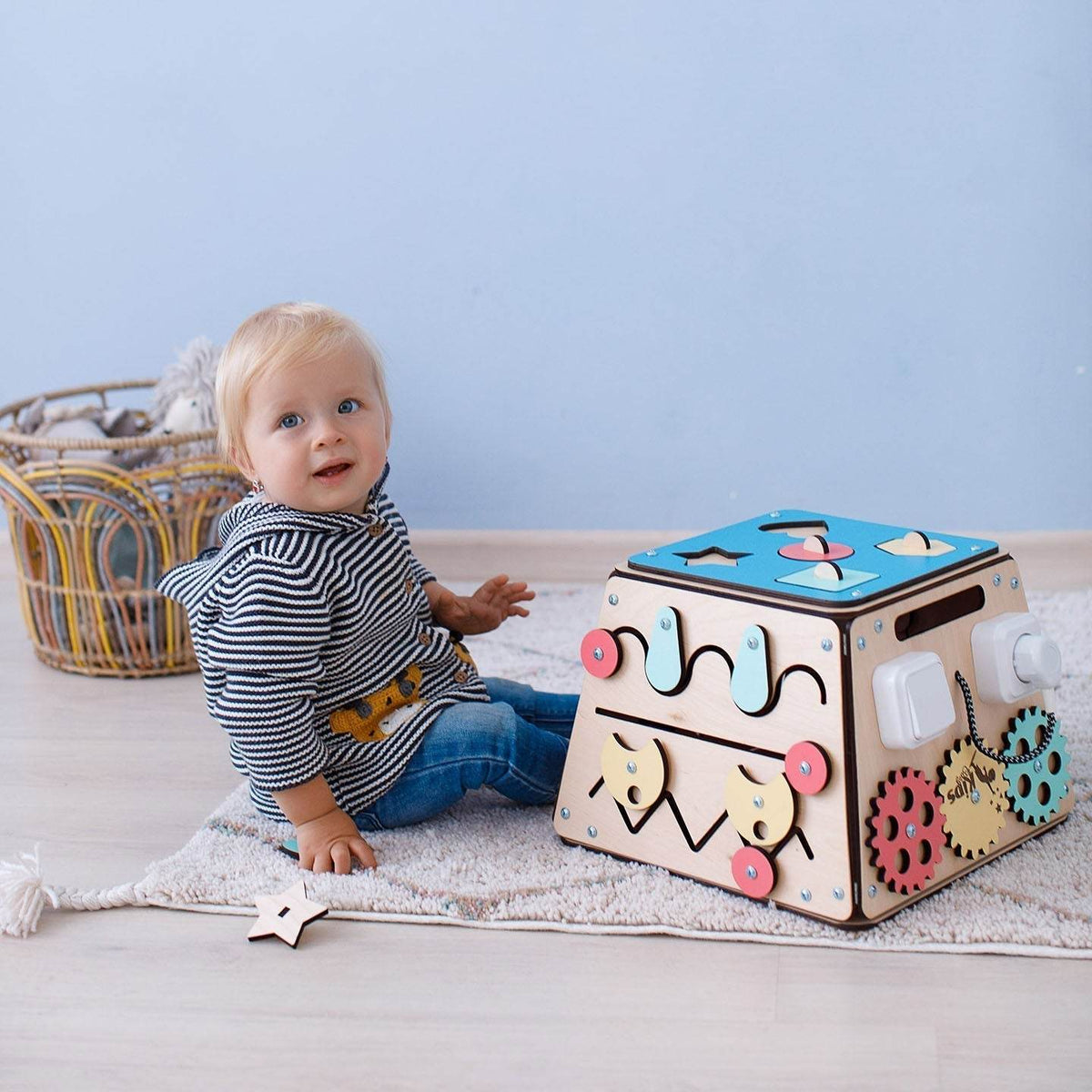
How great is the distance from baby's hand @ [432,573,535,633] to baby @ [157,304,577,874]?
0.16 feet

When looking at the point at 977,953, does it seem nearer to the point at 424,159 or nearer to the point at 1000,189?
the point at 1000,189

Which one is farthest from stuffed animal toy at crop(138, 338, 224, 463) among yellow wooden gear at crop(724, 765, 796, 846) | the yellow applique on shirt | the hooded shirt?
yellow wooden gear at crop(724, 765, 796, 846)

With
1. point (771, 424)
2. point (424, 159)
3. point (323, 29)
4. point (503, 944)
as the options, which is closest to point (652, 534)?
point (771, 424)

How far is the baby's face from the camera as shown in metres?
1.15

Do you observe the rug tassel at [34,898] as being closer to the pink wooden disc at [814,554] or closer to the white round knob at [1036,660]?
the pink wooden disc at [814,554]

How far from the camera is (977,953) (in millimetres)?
1020

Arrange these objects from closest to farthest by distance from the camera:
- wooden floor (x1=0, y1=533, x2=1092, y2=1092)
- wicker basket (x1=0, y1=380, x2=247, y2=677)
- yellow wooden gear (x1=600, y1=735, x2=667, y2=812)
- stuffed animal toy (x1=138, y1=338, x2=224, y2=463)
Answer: wooden floor (x1=0, y1=533, x2=1092, y2=1092)
yellow wooden gear (x1=600, y1=735, x2=667, y2=812)
wicker basket (x1=0, y1=380, x2=247, y2=677)
stuffed animal toy (x1=138, y1=338, x2=224, y2=463)

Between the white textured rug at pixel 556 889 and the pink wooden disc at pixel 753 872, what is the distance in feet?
0.04

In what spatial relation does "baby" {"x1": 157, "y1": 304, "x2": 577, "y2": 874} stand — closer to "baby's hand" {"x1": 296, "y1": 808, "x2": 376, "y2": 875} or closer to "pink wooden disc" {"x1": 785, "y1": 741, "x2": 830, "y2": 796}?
"baby's hand" {"x1": 296, "y1": 808, "x2": 376, "y2": 875}

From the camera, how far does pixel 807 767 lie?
3.39 ft

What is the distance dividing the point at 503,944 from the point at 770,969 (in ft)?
0.61

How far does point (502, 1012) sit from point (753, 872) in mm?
212

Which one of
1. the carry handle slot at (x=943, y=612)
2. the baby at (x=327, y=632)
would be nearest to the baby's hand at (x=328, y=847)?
the baby at (x=327, y=632)

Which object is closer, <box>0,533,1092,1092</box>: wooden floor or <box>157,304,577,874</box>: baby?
<box>0,533,1092,1092</box>: wooden floor
